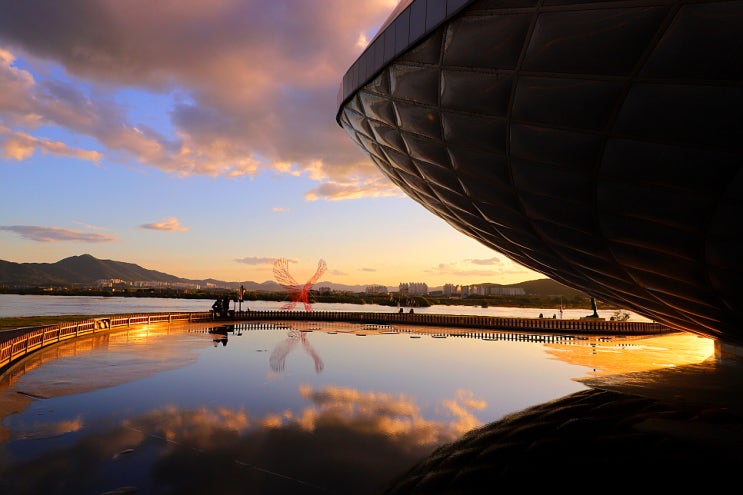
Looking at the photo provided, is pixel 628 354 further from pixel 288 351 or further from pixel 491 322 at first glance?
pixel 288 351

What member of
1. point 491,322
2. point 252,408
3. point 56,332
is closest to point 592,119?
point 252,408

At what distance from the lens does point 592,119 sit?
6262mm

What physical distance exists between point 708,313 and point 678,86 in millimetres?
8573

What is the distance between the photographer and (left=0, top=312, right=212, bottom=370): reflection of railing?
16.1 metres

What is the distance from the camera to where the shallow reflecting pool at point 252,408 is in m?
6.98

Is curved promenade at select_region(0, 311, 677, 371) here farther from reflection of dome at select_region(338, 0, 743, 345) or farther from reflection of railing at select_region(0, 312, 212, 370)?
reflection of dome at select_region(338, 0, 743, 345)

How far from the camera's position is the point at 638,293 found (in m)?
12.7

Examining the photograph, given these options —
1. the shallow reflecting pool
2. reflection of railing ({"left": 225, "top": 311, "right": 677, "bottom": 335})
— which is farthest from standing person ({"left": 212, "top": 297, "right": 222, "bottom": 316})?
the shallow reflecting pool

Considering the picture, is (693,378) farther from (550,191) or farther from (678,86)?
(678,86)

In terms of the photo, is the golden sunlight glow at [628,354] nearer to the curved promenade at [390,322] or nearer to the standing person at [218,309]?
the curved promenade at [390,322]

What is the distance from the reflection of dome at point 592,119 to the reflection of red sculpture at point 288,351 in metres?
10.5

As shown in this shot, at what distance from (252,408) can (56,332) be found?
16.8 meters

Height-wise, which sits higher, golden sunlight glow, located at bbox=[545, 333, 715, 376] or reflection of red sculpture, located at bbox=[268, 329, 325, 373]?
golden sunlight glow, located at bbox=[545, 333, 715, 376]

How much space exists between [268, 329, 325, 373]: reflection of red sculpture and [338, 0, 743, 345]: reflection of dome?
10489mm
